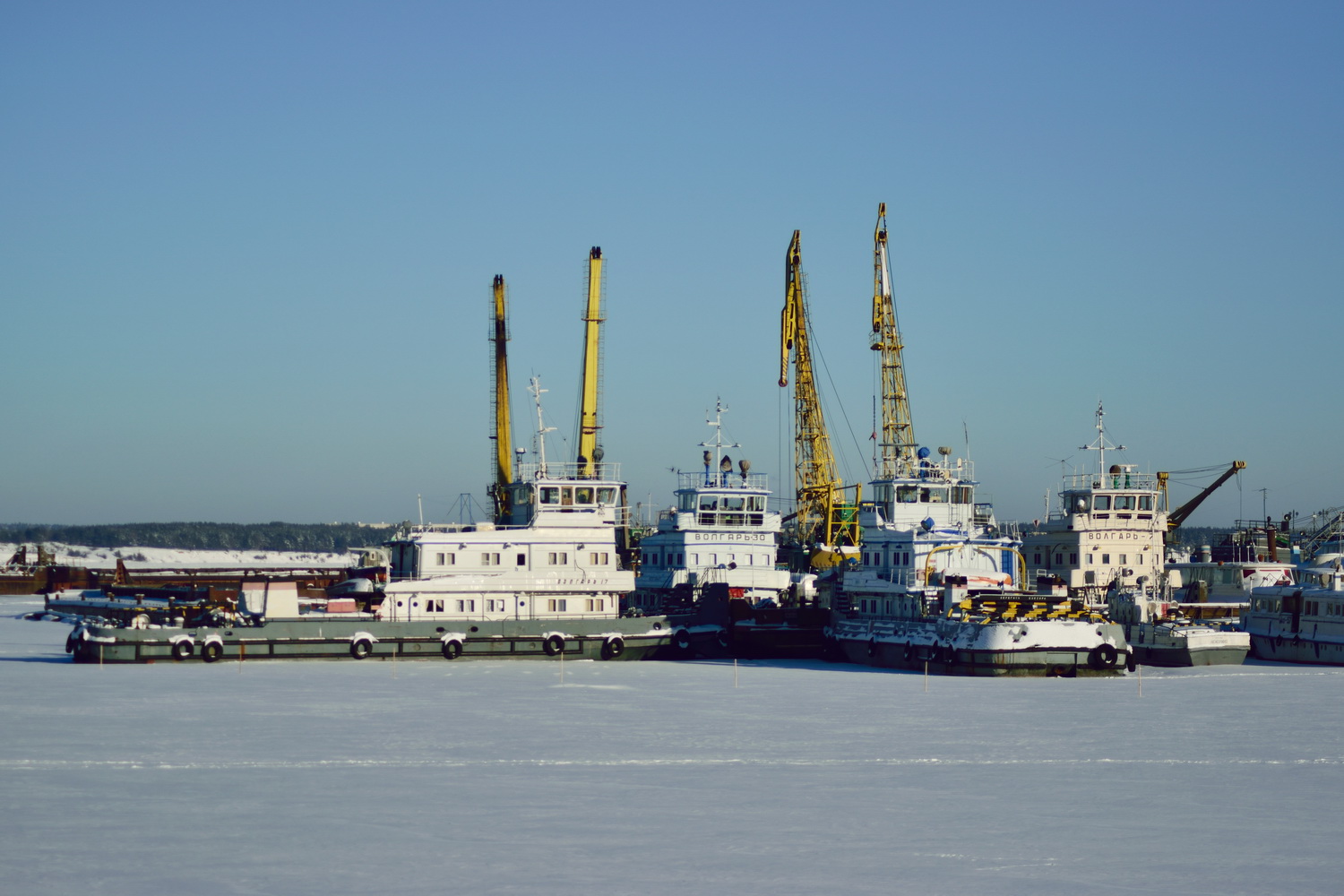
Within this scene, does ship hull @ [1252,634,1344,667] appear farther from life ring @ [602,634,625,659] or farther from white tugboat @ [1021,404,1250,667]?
life ring @ [602,634,625,659]

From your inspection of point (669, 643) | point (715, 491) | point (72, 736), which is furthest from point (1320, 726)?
point (715, 491)

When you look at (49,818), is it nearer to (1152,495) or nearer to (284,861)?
(284,861)

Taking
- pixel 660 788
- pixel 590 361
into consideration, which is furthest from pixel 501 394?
pixel 660 788

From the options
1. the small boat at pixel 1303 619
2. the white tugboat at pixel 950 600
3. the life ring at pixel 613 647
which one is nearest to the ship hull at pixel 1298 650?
the small boat at pixel 1303 619

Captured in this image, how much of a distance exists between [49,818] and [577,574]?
114 ft

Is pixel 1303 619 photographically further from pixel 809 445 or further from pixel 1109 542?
pixel 809 445

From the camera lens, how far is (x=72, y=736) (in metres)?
35.2

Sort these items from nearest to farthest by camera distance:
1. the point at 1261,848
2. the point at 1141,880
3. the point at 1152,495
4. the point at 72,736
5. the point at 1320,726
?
the point at 1141,880 < the point at 1261,848 < the point at 72,736 < the point at 1320,726 < the point at 1152,495

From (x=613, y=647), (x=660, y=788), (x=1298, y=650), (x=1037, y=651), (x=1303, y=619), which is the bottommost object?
(x=660, y=788)

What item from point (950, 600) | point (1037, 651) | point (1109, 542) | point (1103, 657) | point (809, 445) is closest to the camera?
point (1037, 651)

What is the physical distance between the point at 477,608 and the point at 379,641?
13.4ft

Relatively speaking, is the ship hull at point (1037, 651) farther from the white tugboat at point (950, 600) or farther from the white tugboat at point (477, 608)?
the white tugboat at point (477, 608)

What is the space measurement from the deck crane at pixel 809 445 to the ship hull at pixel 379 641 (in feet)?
129

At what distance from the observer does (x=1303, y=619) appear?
2435 inches
